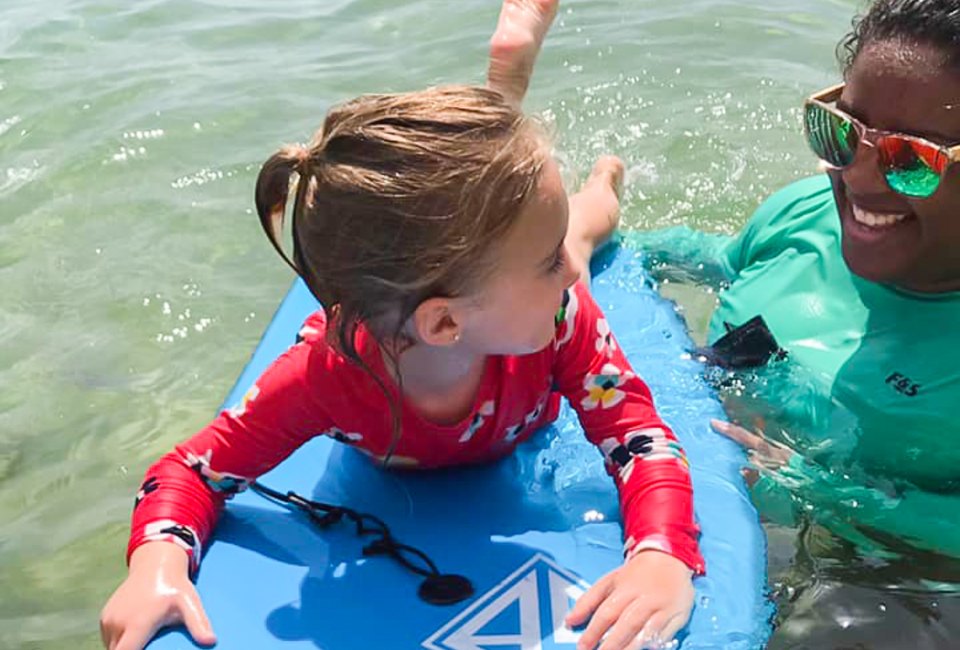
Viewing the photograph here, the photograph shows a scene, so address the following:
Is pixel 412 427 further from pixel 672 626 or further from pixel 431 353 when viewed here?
pixel 672 626

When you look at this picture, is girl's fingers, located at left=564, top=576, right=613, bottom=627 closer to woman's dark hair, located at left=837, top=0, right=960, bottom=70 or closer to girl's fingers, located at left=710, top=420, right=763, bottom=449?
girl's fingers, located at left=710, top=420, right=763, bottom=449

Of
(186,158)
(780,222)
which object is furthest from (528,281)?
(186,158)

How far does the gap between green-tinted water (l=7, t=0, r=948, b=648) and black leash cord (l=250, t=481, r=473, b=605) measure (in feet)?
2.21

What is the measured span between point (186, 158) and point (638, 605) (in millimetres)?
3212

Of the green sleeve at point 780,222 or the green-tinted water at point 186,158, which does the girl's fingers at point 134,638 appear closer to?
the green-tinted water at point 186,158

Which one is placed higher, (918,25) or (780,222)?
(918,25)

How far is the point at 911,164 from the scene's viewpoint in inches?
80.9

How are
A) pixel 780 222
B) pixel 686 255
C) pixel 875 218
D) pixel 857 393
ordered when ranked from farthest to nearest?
pixel 686 255 < pixel 780 222 < pixel 857 393 < pixel 875 218

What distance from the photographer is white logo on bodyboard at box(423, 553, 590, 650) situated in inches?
76.5

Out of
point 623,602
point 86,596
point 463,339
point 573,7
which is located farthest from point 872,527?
point 573,7

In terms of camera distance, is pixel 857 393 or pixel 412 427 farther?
pixel 857 393

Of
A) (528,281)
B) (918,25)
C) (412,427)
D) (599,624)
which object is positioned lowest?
(599,624)

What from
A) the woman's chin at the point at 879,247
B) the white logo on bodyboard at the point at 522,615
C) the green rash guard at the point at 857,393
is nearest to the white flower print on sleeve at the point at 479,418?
the white logo on bodyboard at the point at 522,615

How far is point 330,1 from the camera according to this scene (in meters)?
6.17
